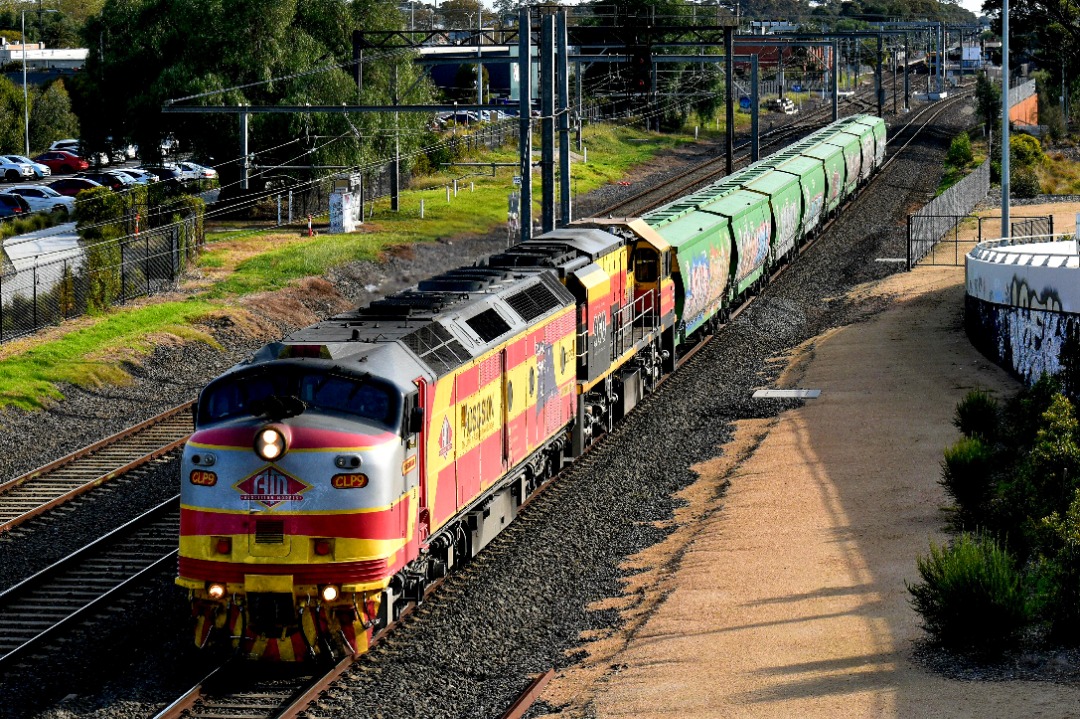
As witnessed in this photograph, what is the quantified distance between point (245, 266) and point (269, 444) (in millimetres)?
34266

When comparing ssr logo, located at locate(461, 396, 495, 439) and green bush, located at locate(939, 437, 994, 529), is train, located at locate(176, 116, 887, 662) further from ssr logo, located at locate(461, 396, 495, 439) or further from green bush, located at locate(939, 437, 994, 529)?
green bush, located at locate(939, 437, 994, 529)

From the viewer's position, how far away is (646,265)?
33.5m

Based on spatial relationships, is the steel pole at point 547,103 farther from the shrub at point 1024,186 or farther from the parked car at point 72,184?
the shrub at point 1024,186

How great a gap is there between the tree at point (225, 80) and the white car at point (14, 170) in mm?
17034

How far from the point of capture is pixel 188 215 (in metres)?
50.8

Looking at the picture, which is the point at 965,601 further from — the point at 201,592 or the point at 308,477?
the point at 201,592

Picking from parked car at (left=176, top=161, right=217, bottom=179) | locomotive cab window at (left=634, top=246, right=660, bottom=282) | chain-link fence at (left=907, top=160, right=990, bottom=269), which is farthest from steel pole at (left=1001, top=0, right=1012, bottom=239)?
parked car at (left=176, top=161, right=217, bottom=179)

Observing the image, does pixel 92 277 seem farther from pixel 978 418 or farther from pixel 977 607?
pixel 977 607

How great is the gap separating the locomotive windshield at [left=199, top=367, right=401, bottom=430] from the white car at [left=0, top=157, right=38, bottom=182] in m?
67.0

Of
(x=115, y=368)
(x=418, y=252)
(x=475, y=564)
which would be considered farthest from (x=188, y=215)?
(x=475, y=564)

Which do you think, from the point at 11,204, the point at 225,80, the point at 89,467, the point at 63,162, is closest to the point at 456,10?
the point at 63,162

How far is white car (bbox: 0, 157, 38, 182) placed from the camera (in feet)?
258

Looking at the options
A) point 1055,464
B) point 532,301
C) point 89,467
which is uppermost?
point 532,301

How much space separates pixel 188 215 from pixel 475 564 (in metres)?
31.8
